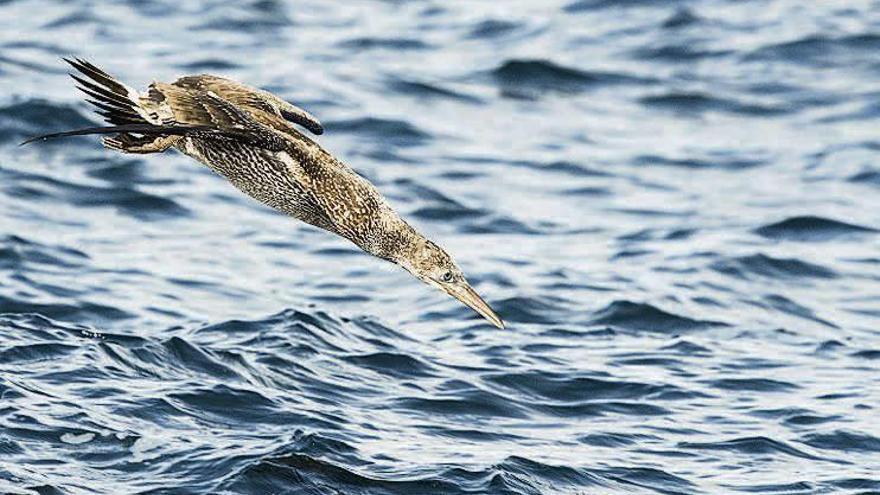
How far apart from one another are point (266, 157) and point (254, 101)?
2.38 ft

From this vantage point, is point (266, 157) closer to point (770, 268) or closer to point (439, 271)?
point (439, 271)

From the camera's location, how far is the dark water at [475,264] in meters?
10.2

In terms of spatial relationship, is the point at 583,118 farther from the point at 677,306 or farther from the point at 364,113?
the point at 677,306

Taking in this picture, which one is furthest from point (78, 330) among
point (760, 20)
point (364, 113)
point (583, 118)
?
point (760, 20)

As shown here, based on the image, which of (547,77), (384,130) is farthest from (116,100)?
(547,77)

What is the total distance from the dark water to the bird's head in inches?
42.1

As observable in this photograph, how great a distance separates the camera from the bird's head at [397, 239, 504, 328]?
9.15 metres

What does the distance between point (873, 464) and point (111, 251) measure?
5886 mm

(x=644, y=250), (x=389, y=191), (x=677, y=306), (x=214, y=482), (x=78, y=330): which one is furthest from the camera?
(x=389, y=191)

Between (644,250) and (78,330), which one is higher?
(644,250)

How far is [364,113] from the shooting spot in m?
17.7

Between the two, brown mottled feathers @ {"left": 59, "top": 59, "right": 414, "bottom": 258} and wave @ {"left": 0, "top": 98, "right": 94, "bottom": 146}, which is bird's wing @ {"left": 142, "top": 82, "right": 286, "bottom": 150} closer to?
brown mottled feathers @ {"left": 59, "top": 59, "right": 414, "bottom": 258}

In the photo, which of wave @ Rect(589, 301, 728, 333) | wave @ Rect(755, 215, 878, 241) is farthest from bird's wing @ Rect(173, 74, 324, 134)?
wave @ Rect(755, 215, 878, 241)

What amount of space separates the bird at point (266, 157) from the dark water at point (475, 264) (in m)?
1.27
